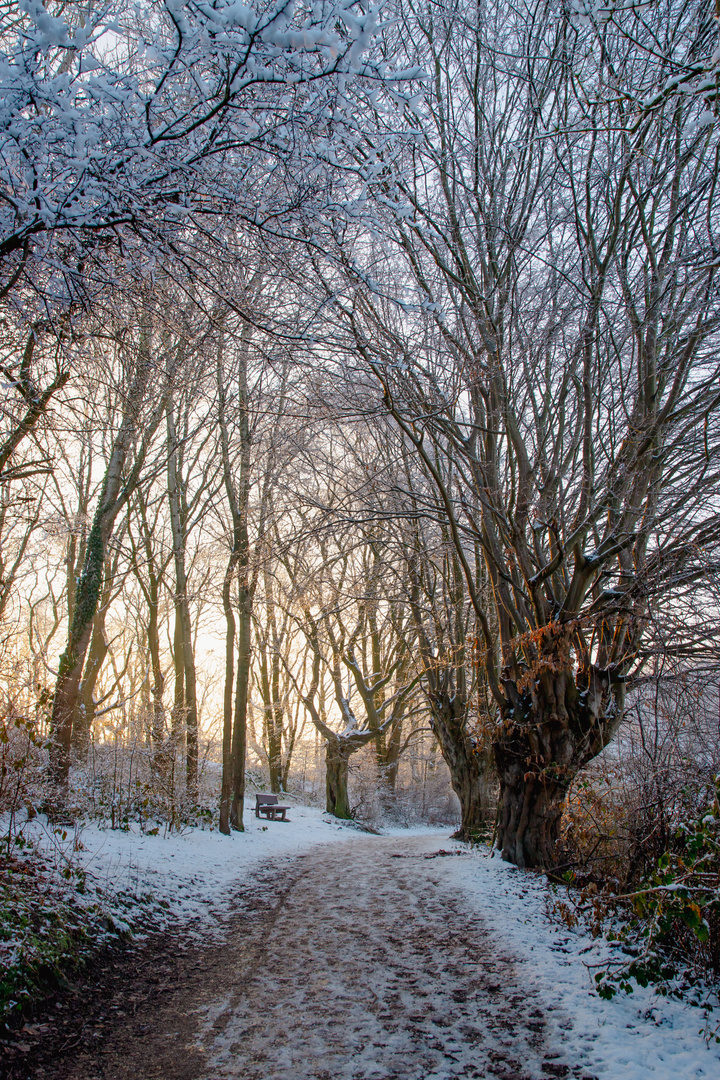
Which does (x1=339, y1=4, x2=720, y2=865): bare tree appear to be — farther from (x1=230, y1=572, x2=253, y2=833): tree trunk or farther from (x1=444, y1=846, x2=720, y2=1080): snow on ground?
(x1=230, y1=572, x2=253, y2=833): tree trunk

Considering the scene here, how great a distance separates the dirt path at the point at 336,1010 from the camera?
2814mm

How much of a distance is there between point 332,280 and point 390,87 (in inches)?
70.4

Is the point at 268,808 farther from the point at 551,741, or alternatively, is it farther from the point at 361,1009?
the point at 361,1009

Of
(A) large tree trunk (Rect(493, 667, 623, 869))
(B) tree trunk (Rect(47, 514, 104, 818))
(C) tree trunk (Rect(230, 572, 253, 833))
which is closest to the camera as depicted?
(B) tree trunk (Rect(47, 514, 104, 818))

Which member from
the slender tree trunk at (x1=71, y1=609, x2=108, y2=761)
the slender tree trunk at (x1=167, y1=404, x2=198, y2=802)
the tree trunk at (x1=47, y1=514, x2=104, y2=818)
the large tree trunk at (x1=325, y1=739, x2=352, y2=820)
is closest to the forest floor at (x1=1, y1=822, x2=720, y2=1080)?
the tree trunk at (x1=47, y1=514, x2=104, y2=818)

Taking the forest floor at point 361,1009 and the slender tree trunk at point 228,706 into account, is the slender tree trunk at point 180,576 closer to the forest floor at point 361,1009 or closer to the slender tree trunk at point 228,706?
the slender tree trunk at point 228,706

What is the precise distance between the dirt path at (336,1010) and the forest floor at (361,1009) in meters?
0.01

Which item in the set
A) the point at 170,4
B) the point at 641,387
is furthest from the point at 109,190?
the point at 641,387

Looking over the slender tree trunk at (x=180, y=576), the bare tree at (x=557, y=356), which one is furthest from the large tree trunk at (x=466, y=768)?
the slender tree trunk at (x=180, y=576)

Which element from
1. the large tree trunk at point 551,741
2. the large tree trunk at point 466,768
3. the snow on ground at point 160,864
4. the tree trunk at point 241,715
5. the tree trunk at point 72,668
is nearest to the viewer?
the snow on ground at point 160,864

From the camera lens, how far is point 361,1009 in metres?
3.44

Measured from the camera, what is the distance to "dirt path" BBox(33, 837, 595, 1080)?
281cm

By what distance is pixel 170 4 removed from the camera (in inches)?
82.1

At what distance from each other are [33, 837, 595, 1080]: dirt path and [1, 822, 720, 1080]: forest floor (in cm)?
1
